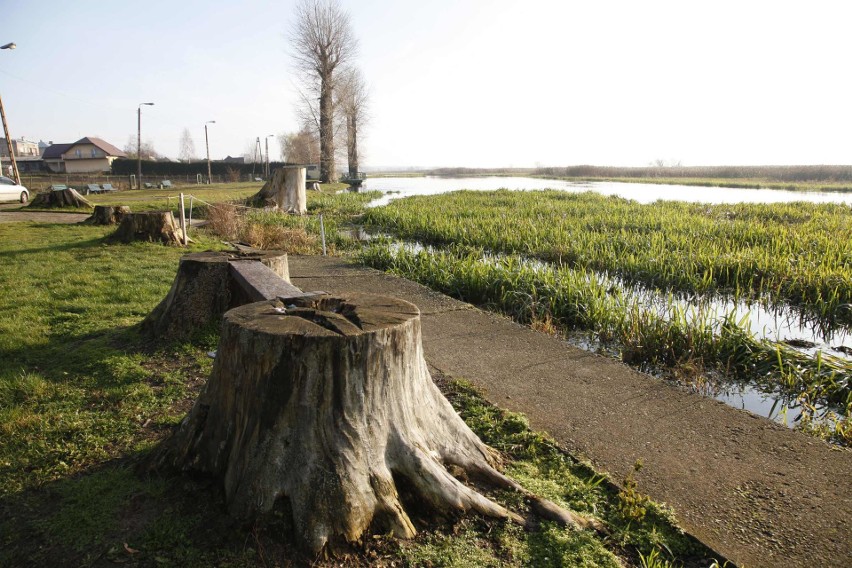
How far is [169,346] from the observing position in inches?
177

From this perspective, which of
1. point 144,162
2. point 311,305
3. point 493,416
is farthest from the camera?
point 144,162

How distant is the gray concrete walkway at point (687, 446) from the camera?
7.75 feet

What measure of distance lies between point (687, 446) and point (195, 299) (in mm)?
3926

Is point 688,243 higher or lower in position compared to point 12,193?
lower

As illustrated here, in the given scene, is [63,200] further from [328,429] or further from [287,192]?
[328,429]

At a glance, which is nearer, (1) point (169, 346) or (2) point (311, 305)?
(2) point (311, 305)

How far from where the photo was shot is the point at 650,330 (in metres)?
5.36

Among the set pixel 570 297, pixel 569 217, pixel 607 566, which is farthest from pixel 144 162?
pixel 607 566

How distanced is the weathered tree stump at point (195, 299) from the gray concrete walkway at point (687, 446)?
A: 6.02 ft

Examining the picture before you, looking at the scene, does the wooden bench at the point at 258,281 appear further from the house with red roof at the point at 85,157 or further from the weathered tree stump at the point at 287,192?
the house with red roof at the point at 85,157

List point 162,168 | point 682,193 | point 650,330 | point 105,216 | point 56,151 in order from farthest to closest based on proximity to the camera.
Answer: point 56,151, point 162,168, point 682,193, point 105,216, point 650,330

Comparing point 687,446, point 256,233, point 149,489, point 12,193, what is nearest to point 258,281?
point 149,489

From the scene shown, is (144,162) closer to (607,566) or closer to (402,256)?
(402,256)

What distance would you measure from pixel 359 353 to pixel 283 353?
0.30 metres
